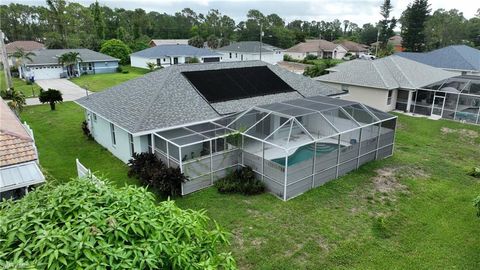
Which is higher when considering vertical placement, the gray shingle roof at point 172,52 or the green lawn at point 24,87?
the gray shingle roof at point 172,52

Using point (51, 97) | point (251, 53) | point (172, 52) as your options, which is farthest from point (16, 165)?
point (251, 53)

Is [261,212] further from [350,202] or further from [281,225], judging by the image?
[350,202]

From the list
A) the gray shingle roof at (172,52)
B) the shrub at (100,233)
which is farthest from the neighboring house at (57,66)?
the shrub at (100,233)

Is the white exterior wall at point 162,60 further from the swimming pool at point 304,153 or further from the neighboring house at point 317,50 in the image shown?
the swimming pool at point 304,153

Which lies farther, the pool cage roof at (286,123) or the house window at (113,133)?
the house window at (113,133)

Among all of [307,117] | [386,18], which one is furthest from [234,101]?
[386,18]

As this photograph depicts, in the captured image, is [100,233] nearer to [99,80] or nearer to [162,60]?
[99,80]
